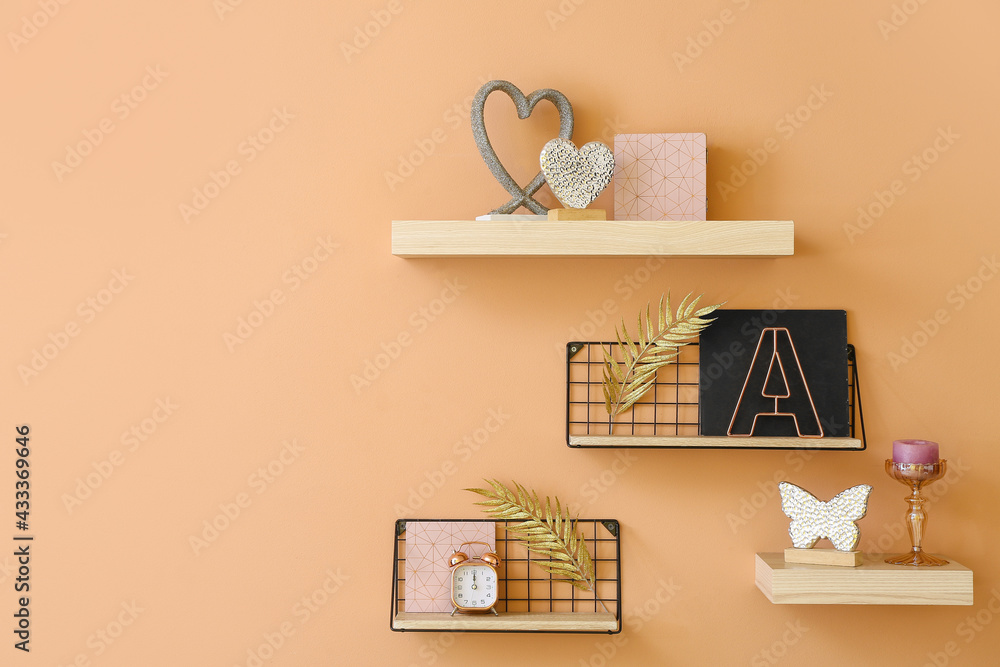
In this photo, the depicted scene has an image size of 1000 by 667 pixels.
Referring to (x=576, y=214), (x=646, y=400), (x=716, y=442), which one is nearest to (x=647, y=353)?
(x=646, y=400)

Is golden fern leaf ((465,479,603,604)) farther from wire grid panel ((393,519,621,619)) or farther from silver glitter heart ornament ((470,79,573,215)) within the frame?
silver glitter heart ornament ((470,79,573,215))

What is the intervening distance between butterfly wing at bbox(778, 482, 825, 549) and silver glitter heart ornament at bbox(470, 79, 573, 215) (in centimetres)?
71

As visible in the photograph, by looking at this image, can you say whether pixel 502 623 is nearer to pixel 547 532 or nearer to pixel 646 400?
pixel 547 532

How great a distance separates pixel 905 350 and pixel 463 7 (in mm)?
1125

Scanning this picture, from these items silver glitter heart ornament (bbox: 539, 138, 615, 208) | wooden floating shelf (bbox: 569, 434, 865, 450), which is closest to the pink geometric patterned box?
silver glitter heart ornament (bbox: 539, 138, 615, 208)

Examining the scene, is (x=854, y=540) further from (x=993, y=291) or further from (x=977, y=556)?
(x=993, y=291)

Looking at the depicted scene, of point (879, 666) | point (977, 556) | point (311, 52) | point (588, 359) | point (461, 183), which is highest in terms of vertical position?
point (311, 52)

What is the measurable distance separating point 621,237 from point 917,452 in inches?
26.6

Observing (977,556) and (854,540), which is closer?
(854,540)

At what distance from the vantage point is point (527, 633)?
1.50m

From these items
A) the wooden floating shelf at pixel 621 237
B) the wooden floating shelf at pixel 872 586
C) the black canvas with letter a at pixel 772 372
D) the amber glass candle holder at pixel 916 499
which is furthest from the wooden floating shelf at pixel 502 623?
the wooden floating shelf at pixel 621 237

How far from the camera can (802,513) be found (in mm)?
1398

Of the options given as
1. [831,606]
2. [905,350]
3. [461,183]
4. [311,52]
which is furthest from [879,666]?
[311,52]

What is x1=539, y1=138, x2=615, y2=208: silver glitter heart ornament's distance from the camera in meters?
1.37
